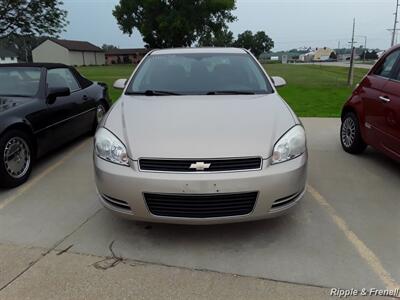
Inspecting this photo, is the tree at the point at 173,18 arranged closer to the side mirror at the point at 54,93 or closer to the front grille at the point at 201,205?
the side mirror at the point at 54,93

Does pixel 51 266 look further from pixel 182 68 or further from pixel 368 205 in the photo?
pixel 368 205

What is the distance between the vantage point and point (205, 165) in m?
2.88

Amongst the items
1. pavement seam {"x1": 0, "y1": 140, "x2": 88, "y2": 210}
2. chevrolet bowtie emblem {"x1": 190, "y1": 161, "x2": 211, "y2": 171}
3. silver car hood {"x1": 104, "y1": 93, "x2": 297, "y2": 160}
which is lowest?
pavement seam {"x1": 0, "y1": 140, "x2": 88, "y2": 210}

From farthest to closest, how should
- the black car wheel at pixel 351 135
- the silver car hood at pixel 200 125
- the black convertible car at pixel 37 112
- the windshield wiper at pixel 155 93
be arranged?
the black car wheel at pixel 351 135 < the black convertible car at pixel 37 112 < the windshield wiper at pixel 155 93 < the silver car hood at pixel 200 125

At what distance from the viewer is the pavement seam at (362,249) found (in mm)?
2710

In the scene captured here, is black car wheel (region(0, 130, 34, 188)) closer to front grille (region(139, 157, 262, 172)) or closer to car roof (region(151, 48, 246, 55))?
car roof (region(151, 48, 246, 55))

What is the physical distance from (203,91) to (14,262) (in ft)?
7.73

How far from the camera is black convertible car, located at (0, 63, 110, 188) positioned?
4477 mm

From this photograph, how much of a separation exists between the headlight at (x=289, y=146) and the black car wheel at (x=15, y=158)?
3.06 metres

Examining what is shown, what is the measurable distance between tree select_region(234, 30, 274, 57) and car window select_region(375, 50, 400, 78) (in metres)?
101

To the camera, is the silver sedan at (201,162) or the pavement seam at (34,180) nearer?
the silver sedan at (201,162)

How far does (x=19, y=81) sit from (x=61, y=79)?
717mm

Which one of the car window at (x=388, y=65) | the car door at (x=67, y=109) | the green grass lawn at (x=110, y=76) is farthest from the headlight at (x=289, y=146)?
the green grass lawn at (x=110, y=76)

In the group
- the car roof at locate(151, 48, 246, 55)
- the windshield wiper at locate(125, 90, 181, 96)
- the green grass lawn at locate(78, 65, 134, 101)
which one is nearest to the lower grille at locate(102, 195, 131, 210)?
the windshield wiper at locate(125, 90, 181, 96)
